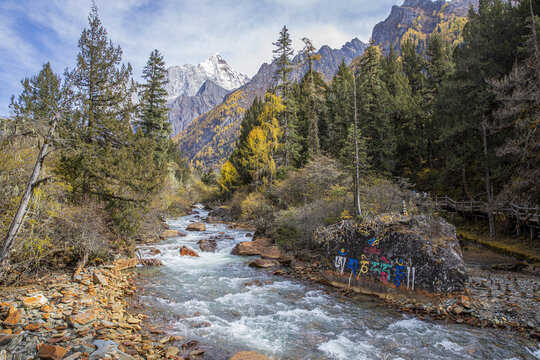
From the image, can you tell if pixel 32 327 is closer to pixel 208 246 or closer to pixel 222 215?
pixel 208 246

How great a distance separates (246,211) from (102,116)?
18.2 meters

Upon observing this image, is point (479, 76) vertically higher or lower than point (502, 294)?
higher

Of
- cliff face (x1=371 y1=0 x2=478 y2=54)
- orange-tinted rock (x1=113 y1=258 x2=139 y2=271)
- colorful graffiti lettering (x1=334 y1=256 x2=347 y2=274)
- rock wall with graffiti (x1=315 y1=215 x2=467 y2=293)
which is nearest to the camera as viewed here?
rock wall with graffiti (x1=315 y1=215 x2=467 y2=293)

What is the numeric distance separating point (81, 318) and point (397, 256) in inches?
380

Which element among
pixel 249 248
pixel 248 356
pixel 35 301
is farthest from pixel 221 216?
pixel 248 356

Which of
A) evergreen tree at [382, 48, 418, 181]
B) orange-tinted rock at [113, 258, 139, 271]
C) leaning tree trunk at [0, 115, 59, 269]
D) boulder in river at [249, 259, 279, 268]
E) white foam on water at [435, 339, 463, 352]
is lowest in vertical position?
boulder in river at [249, 259, 279, 268]

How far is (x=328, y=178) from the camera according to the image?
20.1 m

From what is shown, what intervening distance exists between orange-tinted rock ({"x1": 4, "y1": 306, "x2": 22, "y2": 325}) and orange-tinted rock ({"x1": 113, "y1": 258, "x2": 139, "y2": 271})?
18.4 ft

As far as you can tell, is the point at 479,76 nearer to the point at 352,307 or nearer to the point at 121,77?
the point at 352,307

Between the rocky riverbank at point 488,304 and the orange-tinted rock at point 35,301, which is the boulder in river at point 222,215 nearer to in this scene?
the rocky riverbank at point 488,304

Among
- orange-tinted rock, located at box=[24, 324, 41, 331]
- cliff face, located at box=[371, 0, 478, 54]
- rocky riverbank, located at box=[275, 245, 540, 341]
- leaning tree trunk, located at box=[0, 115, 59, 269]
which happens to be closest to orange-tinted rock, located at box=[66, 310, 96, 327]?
orange-tinted rock, located at box=[24, 324, 41, 331]

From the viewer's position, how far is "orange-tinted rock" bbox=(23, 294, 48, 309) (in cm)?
650

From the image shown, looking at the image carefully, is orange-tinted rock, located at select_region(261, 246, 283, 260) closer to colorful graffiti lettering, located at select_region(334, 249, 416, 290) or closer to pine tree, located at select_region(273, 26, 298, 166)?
colorful graffiti lettering, located at select_region(334, 249, 416, 290)

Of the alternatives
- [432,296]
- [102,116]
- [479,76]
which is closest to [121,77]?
[102,116]
